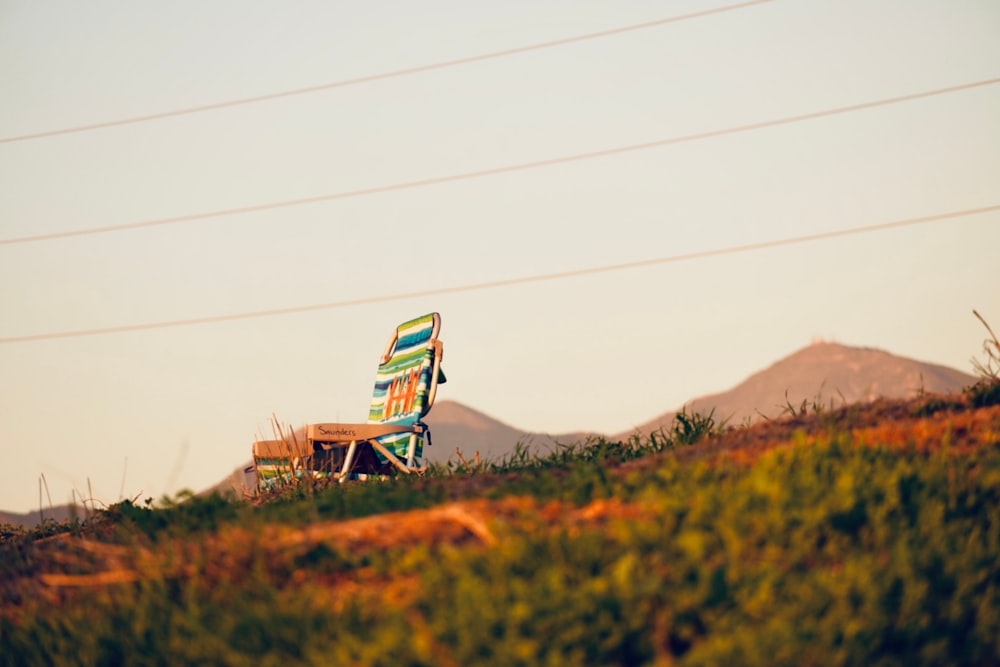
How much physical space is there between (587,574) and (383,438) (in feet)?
19.0

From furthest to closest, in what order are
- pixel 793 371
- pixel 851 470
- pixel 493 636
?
pixel 793 371, pixel 851 470, pixel 493 636

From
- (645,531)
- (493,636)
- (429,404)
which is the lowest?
(493,636)

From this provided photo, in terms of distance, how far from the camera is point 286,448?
9445mm

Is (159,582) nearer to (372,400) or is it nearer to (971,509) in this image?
(971,509)

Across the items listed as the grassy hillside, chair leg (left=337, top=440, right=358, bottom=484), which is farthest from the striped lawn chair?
the grassy hillside

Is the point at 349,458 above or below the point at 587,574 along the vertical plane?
above

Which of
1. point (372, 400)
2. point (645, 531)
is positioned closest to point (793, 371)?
point (372, 400)

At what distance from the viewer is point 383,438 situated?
9750 mm

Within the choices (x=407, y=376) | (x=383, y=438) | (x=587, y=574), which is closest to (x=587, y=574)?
(x=587, y=574)

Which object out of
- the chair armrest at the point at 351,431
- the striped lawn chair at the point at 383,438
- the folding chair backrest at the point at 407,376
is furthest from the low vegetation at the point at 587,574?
the folding chair backrest at the point at 407,376

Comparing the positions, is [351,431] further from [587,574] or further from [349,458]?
[587,574]

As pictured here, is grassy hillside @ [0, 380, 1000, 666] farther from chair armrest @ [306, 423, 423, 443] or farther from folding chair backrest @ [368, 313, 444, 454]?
folding chair backrest @ [368, 313, 444, 454]

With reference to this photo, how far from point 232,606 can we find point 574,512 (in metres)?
1.54

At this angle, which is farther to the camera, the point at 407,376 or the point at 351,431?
the point at 407,376
